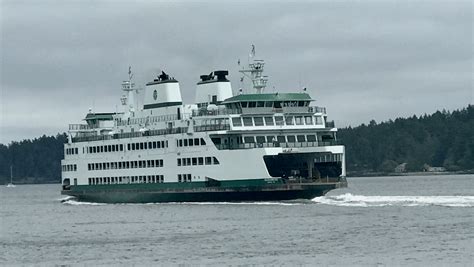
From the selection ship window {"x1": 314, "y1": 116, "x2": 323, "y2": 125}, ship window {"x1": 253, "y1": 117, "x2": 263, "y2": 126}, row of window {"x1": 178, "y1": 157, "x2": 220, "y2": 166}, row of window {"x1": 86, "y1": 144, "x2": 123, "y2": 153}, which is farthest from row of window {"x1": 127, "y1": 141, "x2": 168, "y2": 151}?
ship window {"x1": 314, "y1": 116, "x2": 323, "y2": 125}

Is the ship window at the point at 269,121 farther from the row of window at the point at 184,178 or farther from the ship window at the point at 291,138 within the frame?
the row of window at the point at 184,178

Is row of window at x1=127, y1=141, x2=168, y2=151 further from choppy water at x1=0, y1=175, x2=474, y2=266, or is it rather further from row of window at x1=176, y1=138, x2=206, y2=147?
choppy water at x1=0, y1=175, x2=474, y2=266

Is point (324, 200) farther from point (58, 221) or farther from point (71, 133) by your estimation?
point (71, 133)

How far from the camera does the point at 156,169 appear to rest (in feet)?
247

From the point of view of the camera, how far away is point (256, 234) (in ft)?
173

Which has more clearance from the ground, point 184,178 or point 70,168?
point 70,168

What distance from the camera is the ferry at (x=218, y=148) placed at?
68.3m

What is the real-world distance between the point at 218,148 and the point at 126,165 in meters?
10.7

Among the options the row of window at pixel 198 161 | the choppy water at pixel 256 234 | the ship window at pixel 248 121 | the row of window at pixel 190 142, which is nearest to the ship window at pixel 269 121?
the ship window at pixel 248 121

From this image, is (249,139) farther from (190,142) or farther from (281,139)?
(190,142)

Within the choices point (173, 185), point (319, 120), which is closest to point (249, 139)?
point (319, 120)

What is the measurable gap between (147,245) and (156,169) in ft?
83.2

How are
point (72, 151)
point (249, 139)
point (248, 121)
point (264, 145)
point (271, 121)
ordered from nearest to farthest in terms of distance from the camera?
point (264, 145), point (249, 139), point (248, 121), point (271, 121), point (72, 151)

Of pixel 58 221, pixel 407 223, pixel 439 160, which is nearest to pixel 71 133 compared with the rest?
pixel 58 221
